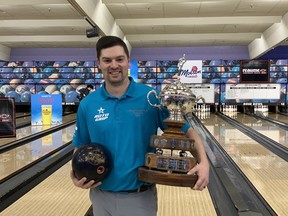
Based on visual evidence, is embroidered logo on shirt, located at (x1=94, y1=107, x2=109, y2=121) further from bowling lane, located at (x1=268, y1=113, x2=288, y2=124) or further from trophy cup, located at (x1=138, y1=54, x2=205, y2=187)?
bowling lane, located at (x1=268, y1=113, x2=288, y2=124)

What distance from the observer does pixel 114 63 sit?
54.7 inches

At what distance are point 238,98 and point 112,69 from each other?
37.0 ft

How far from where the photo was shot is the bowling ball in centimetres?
136

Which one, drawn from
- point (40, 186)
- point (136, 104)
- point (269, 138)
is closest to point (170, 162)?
point (136, 104)

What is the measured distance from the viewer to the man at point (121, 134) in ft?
4.60

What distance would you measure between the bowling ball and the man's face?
291mm

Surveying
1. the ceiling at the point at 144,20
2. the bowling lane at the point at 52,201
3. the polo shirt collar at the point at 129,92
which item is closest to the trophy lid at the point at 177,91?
the polo shirt collar at the point at 129,92

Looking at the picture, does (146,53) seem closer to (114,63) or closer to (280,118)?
(280,118)

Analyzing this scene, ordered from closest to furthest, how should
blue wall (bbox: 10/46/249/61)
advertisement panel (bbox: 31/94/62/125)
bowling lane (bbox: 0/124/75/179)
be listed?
bowling lane (bbox: 0/124/75/179), advertisement panel (bbox: 31/94/62/125), blue wall (bbox: 10/46/249/61)

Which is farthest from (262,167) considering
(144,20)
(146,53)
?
(146,53)

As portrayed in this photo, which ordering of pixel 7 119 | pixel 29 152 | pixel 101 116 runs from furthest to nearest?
pixel 7 119, pixel 29 152, pixel 101 116

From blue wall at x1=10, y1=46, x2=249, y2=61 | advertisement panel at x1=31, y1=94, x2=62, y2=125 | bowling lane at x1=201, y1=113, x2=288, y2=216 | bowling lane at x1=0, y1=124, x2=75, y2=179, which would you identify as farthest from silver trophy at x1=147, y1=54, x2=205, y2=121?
blue wall at x1=10, y1=46, x2=249, y2=61

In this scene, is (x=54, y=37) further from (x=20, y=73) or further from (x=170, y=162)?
(x=170, y=162)

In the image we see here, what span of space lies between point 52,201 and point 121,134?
180 cm
